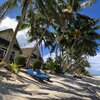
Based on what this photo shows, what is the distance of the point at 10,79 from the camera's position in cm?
1650

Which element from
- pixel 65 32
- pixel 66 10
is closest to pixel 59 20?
pixel 66 10

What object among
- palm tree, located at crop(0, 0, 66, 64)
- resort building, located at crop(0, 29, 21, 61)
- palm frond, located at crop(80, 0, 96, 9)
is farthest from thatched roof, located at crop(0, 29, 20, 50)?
palm tree, located at crop(0, 0, 66, 64)

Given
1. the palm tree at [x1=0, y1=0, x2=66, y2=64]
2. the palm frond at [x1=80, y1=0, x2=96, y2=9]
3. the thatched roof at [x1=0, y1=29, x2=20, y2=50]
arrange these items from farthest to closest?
the thatched roof at [x1=0, y1=29, x2=20, y2=50], the palm frond at [x1=80, y1=0, x2=96, y2=9], the palm tree at [x1=0, y1=0, x2=66, y2=64]

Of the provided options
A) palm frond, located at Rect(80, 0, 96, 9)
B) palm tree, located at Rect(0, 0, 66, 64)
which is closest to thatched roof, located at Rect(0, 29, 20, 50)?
palm frond, located at Rect(80, 0, 96, 9)

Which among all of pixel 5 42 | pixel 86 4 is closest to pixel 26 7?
pixel 5 42

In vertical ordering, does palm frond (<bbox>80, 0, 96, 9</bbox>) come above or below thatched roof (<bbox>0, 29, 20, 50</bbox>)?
above

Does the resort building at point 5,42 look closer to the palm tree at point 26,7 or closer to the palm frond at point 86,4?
the palm frond at point 86,4

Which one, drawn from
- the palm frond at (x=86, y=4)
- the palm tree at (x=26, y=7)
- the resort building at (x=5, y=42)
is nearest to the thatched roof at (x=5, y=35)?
the resort building at (x=5, y=42)

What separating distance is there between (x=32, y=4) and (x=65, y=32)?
17.0m

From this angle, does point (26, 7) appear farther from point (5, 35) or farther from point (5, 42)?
point (5, 35)

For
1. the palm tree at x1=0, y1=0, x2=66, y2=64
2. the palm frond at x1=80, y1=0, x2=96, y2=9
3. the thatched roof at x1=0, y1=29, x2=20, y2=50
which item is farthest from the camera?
the thatched roof at x1=0, y1=29, x2=20, y2=50

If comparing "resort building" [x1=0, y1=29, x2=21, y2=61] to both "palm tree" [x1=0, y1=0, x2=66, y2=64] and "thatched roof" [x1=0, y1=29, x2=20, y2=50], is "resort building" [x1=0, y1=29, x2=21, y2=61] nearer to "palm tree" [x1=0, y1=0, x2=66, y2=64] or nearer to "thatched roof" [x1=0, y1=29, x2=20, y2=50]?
"thatched roof" [x1=0, y1=29, x2=20, y2=50]

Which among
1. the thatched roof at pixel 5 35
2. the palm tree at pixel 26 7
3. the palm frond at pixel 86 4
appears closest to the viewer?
the palm tree at pixel 26 7

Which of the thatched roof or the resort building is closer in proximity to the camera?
the resort building
